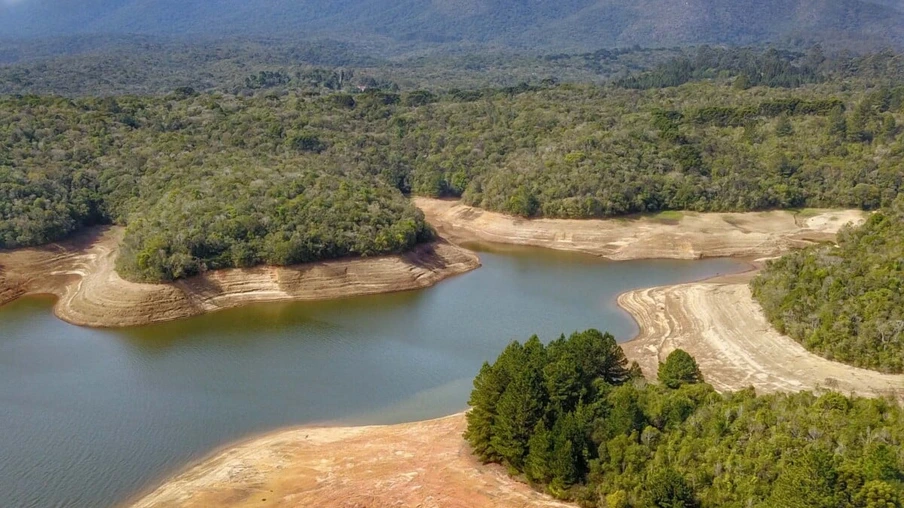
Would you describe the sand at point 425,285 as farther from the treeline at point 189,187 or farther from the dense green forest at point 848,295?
the treeline at point 189,187

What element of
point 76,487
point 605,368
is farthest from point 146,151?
point 605,368

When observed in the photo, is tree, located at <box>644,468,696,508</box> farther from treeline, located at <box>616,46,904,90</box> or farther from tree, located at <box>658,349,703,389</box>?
treeline, located at <box>616,46,904,90</box>

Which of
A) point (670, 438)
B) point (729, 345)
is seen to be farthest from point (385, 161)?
point (670, 438)

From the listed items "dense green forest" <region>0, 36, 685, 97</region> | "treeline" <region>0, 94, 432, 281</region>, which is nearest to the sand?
"treeline" <region>0, 94, 432, 281</region>

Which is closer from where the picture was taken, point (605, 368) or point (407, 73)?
point (605, 368)

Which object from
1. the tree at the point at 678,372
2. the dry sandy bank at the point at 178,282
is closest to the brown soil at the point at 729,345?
the tree at the point at 678,372

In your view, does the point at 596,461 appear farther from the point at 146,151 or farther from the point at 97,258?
the point at 146,151
